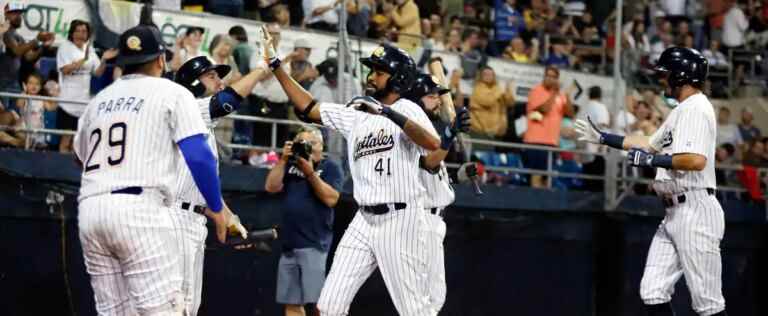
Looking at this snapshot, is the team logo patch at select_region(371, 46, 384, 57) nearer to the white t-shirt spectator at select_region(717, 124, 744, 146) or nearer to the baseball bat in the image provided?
the baseball bat

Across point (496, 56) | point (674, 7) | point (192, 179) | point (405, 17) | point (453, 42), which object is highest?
point (674, 7)

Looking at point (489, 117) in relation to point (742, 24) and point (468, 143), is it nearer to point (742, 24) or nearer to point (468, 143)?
point (468, 143)

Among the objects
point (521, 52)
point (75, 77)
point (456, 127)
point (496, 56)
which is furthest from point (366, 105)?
point (521, 52)

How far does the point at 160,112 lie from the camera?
6410 millimetres

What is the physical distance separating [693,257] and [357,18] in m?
4.82

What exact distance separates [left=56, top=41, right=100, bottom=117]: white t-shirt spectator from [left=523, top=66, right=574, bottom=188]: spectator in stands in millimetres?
4904

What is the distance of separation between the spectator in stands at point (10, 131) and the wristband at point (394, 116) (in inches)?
148

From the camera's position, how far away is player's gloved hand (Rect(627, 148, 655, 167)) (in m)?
9.23

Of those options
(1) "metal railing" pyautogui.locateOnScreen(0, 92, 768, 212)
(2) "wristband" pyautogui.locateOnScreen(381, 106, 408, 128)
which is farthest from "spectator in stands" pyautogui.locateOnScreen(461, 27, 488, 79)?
(2) "wristband" pyautogui.locateOnScreen(381, 106, 408, 128)

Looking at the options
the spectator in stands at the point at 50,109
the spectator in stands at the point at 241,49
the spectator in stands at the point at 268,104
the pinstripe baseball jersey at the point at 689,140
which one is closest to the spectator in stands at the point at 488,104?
the spectator in stands at the point at 268,104

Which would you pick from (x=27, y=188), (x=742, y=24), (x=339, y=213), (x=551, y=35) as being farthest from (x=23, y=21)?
(x=742, y=24)

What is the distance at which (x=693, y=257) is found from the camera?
30.7 ft

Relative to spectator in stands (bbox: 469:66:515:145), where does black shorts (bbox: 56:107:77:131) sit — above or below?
below

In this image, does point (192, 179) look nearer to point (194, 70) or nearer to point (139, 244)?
point (194, 70)
